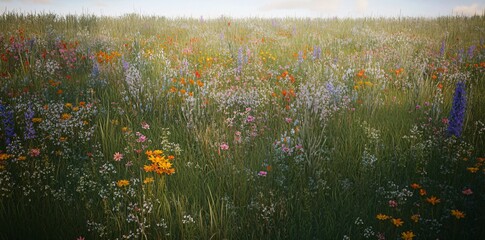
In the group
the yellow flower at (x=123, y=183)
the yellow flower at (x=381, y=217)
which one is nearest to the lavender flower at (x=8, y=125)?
the yellow flower at (x=123, y=183)

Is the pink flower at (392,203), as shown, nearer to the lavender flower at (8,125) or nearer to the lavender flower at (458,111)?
the lavender flower at (458,111)

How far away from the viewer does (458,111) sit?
2832 millimetres

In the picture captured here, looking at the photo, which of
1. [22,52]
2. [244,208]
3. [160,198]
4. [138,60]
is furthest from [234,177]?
[22,52]

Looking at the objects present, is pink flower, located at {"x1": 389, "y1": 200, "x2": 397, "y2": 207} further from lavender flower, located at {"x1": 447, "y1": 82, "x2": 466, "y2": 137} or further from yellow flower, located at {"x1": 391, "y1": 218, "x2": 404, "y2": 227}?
lavender flower, located at {"x1": 447, "y1": 82, "x2": 466, "y2": 137}

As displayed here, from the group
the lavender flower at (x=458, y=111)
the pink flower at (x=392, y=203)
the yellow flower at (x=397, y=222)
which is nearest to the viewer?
the yellow flower at (x=397, y=222)

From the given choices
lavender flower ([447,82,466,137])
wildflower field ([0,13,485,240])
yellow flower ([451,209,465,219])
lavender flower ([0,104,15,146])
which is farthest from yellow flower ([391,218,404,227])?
lavender flower ([0,104,15,146])

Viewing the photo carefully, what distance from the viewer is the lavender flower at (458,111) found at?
2801mm

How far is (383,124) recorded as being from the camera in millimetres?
3277

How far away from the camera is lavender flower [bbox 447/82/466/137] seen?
280 centimetres

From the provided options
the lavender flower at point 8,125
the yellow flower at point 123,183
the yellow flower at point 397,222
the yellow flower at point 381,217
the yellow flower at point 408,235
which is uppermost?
the lavender flower at point 8,125

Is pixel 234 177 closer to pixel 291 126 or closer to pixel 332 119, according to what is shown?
pixel 291 126

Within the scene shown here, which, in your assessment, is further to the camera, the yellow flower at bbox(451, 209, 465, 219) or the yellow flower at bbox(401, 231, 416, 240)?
the yellow flower at bbox(451, 209, 465, 219)

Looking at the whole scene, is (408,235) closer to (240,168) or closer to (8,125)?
(240,168)

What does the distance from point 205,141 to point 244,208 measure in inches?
32.9
